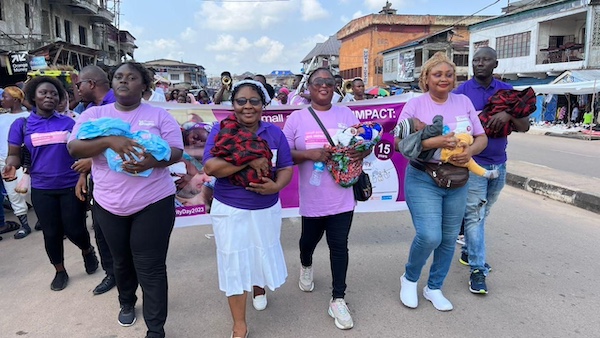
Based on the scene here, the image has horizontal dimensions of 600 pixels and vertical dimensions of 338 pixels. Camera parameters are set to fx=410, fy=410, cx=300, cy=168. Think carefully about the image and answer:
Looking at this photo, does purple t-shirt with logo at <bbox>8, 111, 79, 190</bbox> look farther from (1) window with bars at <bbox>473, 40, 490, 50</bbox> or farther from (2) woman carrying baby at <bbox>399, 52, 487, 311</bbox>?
(1) window with bars at <bbox>473, 40, 490, 50</bbox>

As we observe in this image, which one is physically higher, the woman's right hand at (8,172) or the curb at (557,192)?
the woman's right hand at (8,172)

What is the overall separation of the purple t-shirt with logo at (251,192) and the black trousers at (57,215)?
1768mm

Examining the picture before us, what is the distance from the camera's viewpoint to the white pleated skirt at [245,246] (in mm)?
2664

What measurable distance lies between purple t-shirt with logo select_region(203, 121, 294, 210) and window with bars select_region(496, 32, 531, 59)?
95.0ft

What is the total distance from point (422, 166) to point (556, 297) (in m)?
1.70

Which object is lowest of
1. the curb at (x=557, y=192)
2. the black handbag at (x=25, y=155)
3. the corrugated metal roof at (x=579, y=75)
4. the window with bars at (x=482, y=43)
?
the curb at (x=557, y=192)

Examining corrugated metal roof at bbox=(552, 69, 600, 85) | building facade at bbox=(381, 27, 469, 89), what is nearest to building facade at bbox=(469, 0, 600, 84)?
corrugated metal roof at bbox=(552, 69, 600, 85)

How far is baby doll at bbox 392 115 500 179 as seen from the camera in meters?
2.90

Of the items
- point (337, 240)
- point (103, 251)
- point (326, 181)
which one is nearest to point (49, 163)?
point (103, 251)

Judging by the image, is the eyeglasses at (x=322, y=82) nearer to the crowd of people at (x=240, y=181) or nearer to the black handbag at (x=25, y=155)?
the crowd of people at (x=240, y=181)

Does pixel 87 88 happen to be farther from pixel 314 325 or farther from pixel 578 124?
pixel 578 124

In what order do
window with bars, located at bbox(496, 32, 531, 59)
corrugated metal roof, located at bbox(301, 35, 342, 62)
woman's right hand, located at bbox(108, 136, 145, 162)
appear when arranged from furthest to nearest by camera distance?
corrugated metal roof, located at bbox(301, 35, 342, 62) → window with bars, located at bbox(496, 32, 531, 59) → woman's right hand, located at bbox(108, 136, 145, 162)

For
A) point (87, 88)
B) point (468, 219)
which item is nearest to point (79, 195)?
point (87, 88)

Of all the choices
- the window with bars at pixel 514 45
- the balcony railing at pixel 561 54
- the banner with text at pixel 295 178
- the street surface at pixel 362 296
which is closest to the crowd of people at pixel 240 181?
the street surface at pixel 362 296
